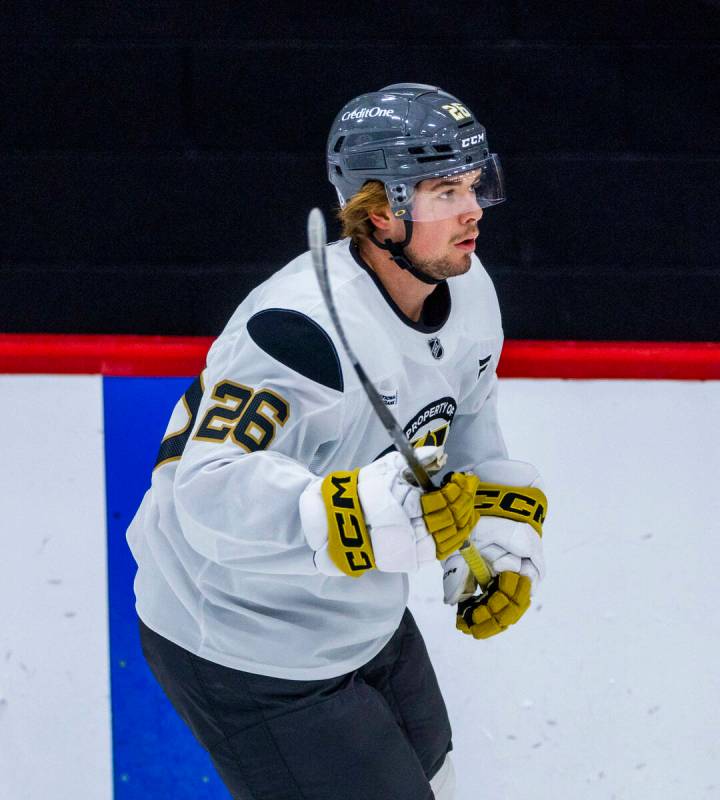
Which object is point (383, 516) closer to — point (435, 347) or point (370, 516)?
point (370, 516)

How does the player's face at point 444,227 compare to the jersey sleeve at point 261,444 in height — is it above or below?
above

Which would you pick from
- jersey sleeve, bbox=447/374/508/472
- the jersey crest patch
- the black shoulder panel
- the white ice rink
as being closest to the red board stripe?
the white ice rink

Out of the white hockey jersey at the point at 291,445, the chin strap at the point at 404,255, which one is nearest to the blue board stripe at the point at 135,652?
the white hockey jersey at the point at 291,445

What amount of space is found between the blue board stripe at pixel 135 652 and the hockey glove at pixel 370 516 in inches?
32.1

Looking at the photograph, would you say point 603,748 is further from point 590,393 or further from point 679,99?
point 679,99

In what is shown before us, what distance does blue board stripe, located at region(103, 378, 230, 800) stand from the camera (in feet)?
7.46

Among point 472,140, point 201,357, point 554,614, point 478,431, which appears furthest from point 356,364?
point 554,614

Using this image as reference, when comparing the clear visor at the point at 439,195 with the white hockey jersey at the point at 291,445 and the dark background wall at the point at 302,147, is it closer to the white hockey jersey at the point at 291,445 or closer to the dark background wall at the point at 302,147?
the white hockey jersey at the point at 291,445

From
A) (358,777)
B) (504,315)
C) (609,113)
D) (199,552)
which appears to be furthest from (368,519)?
(609,113)

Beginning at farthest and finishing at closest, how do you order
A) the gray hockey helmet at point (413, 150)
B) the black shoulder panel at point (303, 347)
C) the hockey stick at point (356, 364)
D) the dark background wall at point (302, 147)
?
the dark background wall at point (302, 147) < the gray hockey helmet at point (413, 150) < the black shoulder panel at point (303, 347) < the hockey stick at point (356, 364)

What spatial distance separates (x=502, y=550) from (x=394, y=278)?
0.42m

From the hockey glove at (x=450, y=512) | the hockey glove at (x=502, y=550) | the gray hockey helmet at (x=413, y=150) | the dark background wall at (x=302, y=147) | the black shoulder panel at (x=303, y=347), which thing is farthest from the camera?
the dark background wall at (x=302, y=147)

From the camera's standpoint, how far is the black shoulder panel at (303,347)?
1.58m

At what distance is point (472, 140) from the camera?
1.73 metres
